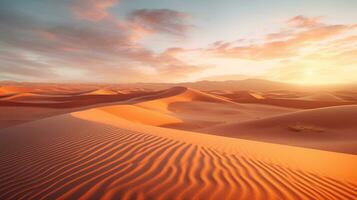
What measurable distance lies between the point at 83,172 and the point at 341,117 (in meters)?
13.6

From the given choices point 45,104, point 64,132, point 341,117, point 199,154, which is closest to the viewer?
point 199,154

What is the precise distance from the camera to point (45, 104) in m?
23.1

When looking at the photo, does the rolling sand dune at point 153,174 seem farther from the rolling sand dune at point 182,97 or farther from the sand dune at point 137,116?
the rolling sand dune at point 182,97

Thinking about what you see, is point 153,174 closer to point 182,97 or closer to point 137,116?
point 137,116

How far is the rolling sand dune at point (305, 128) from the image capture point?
31.8ft

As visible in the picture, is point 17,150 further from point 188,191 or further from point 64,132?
point 188,191

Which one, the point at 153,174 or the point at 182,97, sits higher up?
the point at 153,174

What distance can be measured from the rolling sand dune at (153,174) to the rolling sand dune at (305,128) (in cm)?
514

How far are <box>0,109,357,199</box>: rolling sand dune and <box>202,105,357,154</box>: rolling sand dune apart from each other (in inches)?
202

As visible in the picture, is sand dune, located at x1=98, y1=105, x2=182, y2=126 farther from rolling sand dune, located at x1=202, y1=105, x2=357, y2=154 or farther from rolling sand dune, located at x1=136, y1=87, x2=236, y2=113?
rolling sand dune, located at x1=136, y1=87, x2=236, y2=113

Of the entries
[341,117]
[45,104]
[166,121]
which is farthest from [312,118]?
[45,104]

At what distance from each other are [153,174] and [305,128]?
1043 centimetres

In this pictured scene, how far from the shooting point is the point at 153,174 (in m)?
3.20

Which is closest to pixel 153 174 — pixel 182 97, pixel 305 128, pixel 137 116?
pixel 305 128
